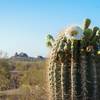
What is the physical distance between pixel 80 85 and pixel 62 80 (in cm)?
23

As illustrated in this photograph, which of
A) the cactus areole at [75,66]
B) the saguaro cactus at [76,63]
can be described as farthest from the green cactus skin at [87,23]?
the cactus areole at [75,66]

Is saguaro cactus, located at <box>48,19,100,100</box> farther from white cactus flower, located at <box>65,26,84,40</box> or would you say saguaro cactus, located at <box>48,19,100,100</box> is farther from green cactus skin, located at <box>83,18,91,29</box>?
green cactus skin, located at <box>83,18,91,29</box>

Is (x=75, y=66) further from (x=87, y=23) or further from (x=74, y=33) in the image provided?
(x=87, y=23)

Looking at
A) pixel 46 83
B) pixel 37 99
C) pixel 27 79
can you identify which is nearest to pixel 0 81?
pixel 27 79

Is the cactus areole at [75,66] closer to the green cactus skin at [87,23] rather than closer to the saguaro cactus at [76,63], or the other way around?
the saguaro cactus at [76,63]

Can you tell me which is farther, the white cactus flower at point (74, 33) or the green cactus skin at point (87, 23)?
the green cactus skin at point (87, 23)

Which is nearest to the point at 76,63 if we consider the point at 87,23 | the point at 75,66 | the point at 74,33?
the point at 75,66

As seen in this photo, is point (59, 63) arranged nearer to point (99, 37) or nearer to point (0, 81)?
point (99, 37)

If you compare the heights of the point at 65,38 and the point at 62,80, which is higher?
the point at 65,38

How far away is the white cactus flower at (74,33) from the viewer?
17.1 ft

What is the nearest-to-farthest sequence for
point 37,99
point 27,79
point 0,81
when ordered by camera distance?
point 37,99 → point 27,79 → point 0,81

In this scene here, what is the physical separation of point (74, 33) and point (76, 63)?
1.16 ft

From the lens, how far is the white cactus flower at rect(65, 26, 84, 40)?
17.1ft

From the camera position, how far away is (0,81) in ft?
82.2
